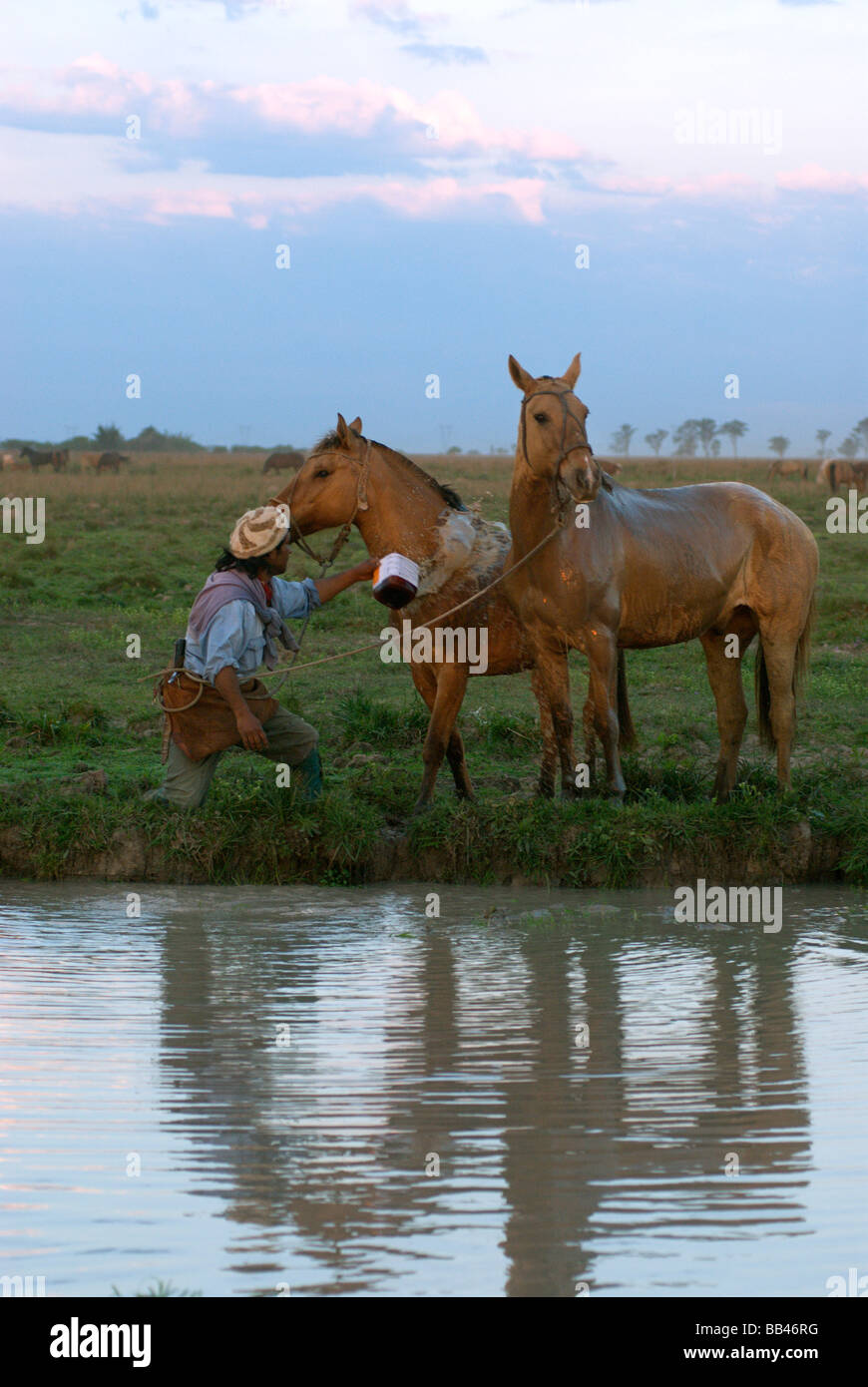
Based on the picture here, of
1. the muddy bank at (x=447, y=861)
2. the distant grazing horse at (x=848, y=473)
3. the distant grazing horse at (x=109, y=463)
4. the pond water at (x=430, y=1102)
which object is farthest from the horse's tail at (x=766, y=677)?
the distant grazing horse at (x=109, y=463)

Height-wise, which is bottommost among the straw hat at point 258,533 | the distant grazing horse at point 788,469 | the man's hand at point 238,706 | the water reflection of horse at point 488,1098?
the water reflection of horse at point 488,1098

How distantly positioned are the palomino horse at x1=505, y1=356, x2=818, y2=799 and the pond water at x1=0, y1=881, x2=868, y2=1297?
1425mm

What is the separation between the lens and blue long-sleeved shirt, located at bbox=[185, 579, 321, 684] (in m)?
6.84

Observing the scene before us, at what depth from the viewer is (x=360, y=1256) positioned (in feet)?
9.95

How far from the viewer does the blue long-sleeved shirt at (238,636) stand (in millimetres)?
6844

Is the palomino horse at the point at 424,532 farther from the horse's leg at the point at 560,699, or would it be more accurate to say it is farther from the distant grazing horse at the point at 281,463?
the distant grazing horse at the point at 281,463

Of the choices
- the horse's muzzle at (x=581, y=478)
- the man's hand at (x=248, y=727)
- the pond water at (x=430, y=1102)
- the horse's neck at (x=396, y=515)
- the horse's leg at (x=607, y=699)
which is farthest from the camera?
the horse's neck at (x=396, y=515)

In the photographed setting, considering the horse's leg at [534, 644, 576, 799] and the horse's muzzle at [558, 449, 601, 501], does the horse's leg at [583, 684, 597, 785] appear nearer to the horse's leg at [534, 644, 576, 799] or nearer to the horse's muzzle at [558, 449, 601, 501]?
the horse's leg at [534, 644, 576, 799]

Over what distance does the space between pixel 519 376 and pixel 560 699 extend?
155 cm

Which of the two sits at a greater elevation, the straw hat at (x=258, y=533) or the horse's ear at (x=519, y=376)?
the horse's ear at (x=519, y=376)

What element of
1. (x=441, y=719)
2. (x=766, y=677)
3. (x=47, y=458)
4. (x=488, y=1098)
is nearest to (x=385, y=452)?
(x=441, y=719)

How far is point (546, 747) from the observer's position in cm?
771

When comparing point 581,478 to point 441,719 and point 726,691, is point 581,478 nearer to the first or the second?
point 441,719
